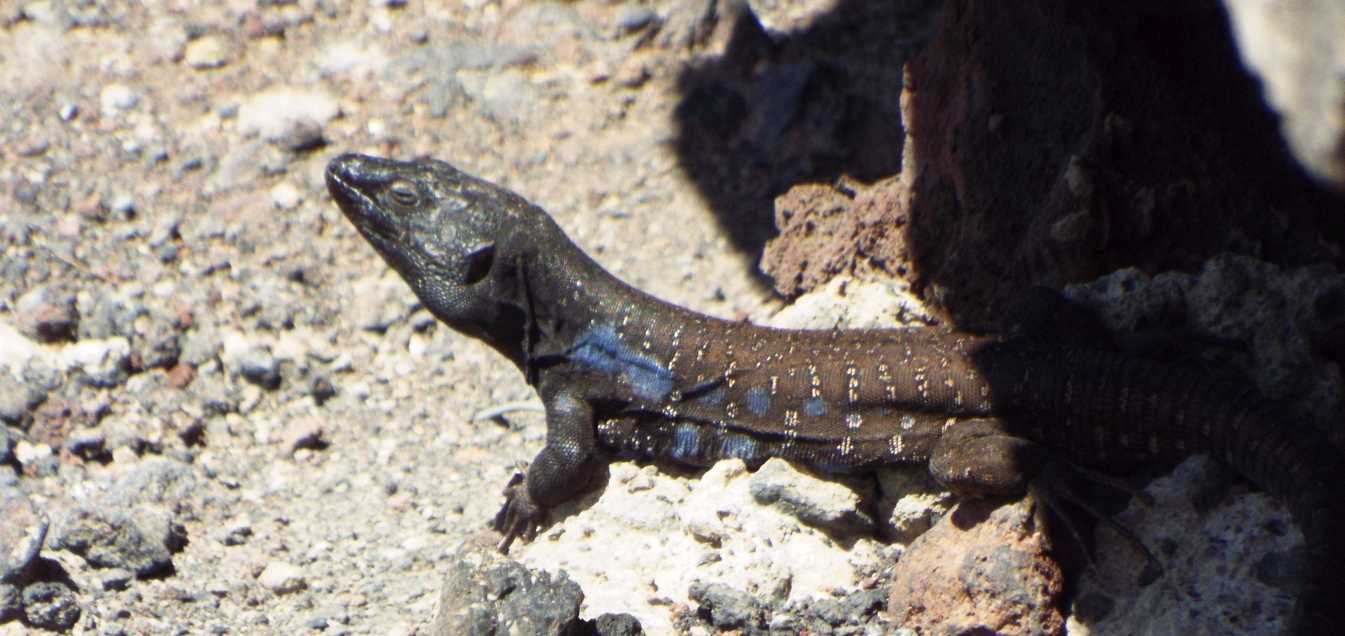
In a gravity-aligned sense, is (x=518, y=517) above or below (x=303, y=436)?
above

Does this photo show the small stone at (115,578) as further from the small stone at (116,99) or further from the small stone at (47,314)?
the small stone at (116,99)

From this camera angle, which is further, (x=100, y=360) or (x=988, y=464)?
(x=100, y=360)

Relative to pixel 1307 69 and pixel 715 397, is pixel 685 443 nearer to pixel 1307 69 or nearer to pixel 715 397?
pixel 715 397

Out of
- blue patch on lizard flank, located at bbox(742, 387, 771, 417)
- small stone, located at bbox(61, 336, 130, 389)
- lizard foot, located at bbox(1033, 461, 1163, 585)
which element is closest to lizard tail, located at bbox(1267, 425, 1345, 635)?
lizard foot, located at bbox(1033, 461, 1163, 585)

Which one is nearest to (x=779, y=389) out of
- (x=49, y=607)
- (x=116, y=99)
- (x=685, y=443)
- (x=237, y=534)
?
(x=685, y=443)

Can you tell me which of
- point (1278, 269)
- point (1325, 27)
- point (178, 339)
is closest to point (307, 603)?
point (178, 339)

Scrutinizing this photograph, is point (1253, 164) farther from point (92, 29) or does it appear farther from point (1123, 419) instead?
Answer: point (92, 29)

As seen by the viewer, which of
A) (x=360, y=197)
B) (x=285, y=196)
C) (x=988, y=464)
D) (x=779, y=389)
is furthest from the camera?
(x=285, y=196)
